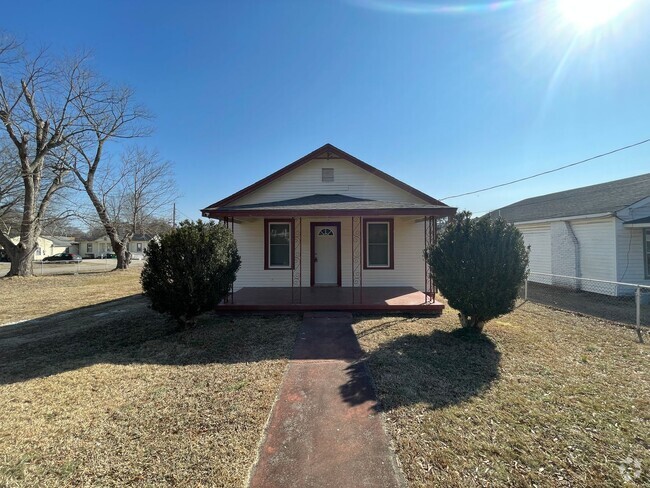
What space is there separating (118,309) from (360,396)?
876cm

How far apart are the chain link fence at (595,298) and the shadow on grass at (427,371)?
9.79 feet

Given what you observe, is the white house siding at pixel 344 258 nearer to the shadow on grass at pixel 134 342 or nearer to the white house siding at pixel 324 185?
the white house siding at pixel 324 185

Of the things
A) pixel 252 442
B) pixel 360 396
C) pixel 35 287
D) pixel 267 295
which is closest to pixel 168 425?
pixel 252 442

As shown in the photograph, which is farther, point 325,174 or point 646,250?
point 325,174

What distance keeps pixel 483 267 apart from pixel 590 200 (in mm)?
11307

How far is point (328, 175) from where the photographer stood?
34.1 feet

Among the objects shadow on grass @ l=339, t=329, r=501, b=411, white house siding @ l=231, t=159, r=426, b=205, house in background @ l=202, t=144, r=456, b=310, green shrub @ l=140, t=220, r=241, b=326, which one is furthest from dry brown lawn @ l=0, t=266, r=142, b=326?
shadow on grass @ l=339, t=329, r=501, b=411

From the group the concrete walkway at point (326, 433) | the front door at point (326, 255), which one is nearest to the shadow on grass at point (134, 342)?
the concrete walkway at point (326, 433)

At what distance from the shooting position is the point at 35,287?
14883mm

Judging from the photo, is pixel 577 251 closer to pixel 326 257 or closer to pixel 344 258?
pixel 344 258

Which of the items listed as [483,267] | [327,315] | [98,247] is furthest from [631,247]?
[98,247]

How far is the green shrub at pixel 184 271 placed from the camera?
5.80 meters

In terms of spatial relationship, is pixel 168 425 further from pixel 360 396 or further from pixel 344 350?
pixel 344 350

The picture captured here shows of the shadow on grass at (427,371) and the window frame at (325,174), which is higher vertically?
the window frame at (325,174)
